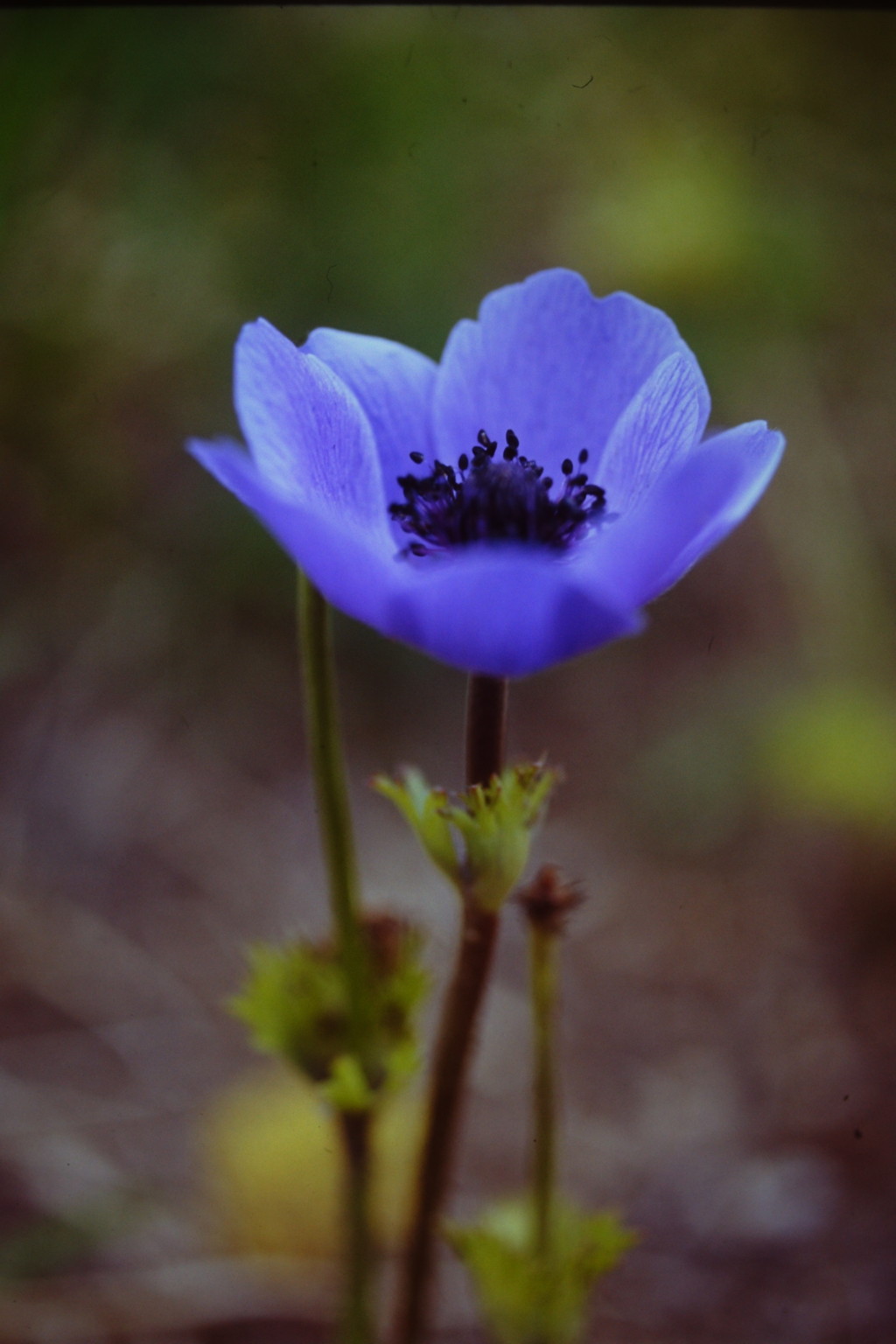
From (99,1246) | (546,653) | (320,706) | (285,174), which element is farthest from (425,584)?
(285,174)

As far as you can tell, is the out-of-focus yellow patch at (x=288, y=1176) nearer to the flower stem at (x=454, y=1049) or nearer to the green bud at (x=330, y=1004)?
the flower stem at (x=454, y=1049)

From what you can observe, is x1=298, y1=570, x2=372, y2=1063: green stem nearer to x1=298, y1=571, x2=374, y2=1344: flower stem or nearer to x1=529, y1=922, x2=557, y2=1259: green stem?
x1=298, y1=571, x2=374, y2=1344: flower stem

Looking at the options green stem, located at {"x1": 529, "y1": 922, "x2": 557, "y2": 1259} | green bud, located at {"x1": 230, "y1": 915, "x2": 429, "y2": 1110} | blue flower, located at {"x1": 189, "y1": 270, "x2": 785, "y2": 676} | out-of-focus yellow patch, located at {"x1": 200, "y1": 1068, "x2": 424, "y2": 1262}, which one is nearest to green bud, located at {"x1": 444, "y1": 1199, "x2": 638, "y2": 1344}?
green stem, located at {"x1": 529, "y1": 922, "x2": 557, "y2": 1259}

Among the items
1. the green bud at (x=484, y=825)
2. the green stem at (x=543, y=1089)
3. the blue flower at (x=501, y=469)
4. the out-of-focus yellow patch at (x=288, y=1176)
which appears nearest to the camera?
the blue flower at (x=501, y=469)

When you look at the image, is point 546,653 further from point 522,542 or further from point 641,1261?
point 641,1261

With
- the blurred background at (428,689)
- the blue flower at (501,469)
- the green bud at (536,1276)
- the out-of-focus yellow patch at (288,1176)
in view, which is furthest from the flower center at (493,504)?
the blurred background at (428,689)

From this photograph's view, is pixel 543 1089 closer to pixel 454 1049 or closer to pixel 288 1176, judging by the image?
pixel 454 1049

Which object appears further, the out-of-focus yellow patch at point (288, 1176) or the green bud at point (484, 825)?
the out-of-focus yellow patch at point (288, 1176)
